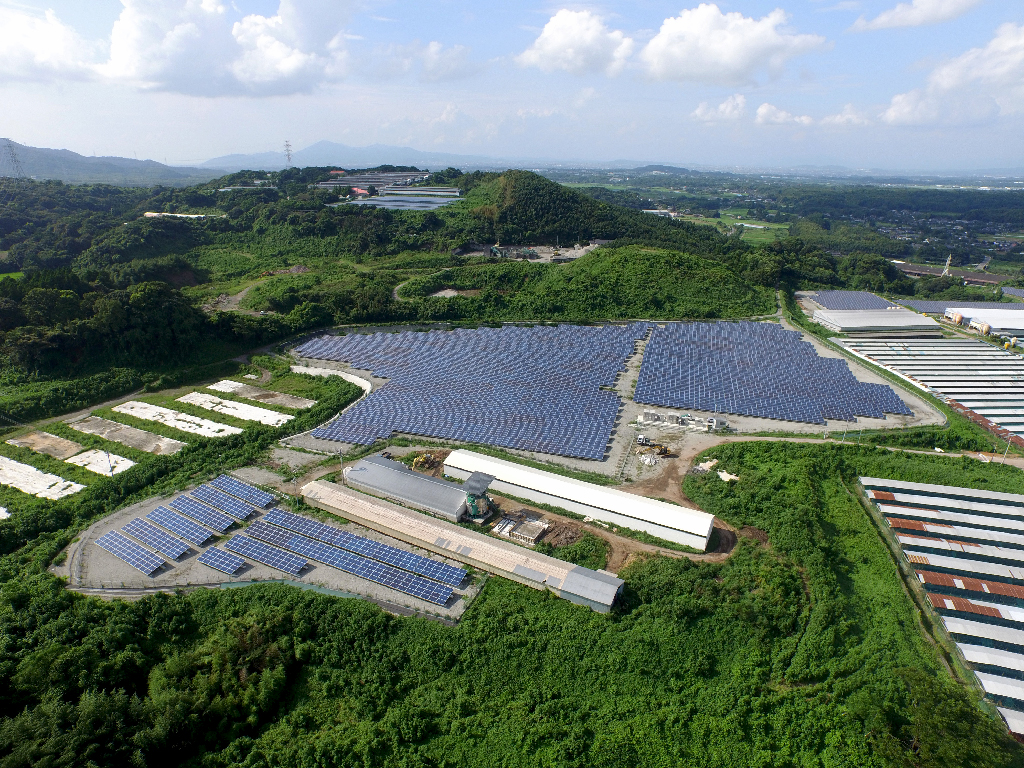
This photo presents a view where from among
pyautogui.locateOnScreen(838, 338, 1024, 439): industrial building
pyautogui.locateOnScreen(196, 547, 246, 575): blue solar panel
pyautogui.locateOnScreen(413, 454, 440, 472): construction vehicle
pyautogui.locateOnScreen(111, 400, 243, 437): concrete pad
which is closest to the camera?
pyautogui.locateOnScreen(196, 547, 246, 575): blue solar panel

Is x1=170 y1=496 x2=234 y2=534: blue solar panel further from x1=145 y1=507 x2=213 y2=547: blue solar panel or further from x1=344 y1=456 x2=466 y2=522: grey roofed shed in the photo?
x1=344 y1=456 x2=466 y2=522: grey roofed shed

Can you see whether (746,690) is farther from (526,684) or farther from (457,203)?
(457,203)

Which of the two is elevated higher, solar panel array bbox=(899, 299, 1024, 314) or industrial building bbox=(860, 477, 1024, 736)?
solar panel array bbox=(899, 299, 1024, 314)

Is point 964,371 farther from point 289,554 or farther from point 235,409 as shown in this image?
point 235,409

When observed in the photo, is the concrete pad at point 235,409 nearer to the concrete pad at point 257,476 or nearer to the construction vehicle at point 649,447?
the concrete pad at point 257,476

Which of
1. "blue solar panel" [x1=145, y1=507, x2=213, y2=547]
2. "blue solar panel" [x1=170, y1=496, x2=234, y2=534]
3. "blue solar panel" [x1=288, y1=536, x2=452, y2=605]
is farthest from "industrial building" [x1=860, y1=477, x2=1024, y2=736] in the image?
"blue solar panel" [x1=145, y1=507, x2=213, y2=547]

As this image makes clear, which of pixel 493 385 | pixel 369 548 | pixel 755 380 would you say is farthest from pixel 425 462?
pixel 755 380
